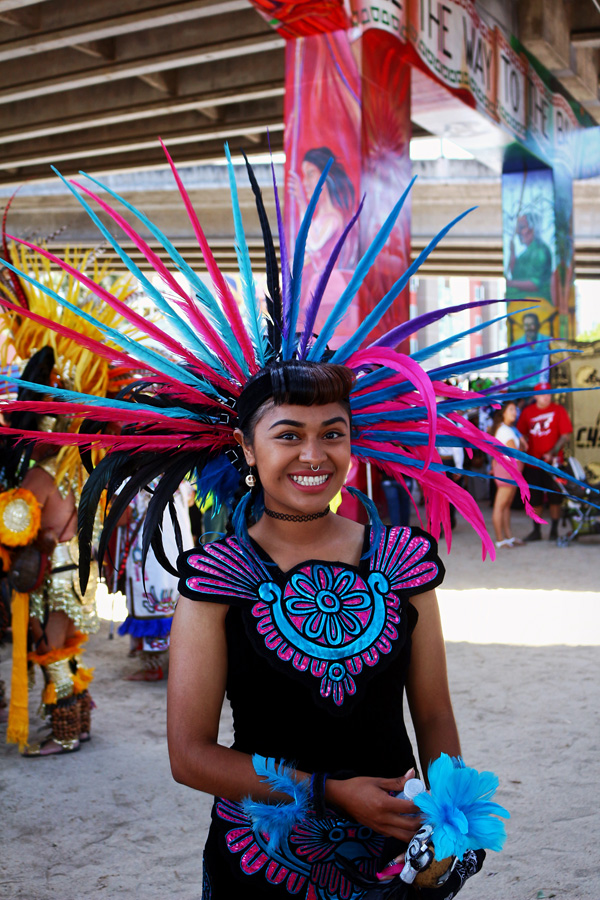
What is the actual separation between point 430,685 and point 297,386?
27.7 inches

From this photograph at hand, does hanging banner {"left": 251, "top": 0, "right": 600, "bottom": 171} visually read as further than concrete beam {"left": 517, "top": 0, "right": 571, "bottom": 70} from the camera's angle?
No

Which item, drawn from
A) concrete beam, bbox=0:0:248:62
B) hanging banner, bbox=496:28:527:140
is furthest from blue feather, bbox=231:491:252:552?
hanging banner, bbox=496:28:527:140

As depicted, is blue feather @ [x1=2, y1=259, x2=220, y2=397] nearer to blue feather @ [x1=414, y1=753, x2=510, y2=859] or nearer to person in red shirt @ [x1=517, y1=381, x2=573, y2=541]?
blue feather @ [x1=414, y1=753, x2=510, y2=859]

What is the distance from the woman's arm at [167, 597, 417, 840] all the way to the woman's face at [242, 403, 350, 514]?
0.27 m

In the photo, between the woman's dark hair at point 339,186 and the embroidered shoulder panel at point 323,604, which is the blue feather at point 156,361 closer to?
the embroidered shoulder panel at point 323,604

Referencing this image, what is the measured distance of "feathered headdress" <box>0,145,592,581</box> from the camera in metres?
2.08

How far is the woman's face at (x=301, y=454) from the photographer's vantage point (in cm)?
186

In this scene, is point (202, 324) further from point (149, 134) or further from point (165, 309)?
point (149, 134)

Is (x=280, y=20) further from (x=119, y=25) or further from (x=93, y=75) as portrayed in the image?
(x=93, y=75)

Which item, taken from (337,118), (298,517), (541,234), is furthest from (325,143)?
(541,234)

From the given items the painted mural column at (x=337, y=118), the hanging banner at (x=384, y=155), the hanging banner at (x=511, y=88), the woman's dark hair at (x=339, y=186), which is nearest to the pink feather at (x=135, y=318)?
the painted mural column at (x=337, y=118)

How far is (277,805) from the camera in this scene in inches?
67.9

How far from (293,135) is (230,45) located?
536 centimetres

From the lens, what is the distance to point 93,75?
14703mm
